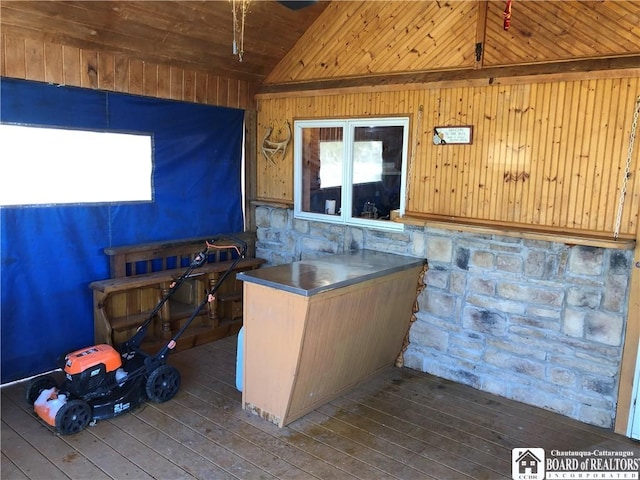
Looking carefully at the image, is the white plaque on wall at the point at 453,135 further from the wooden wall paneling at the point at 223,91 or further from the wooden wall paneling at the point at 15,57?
the wooden wall paneling at the point at 15,57

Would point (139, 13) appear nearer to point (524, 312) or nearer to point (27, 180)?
point (27, 180)

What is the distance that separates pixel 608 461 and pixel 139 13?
462 centimetres

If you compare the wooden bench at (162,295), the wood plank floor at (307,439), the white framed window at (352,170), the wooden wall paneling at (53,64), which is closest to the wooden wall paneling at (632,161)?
the wood plank floor at (307,439)

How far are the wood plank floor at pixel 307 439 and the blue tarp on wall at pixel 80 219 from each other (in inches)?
19.7

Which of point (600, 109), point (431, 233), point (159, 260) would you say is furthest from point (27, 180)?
point (600, 109)

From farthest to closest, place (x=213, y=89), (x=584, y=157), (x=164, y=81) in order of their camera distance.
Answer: (x=213, y=89)
(x=164, y=81)
(x=584, y=157)

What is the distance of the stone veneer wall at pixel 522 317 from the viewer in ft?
12.0

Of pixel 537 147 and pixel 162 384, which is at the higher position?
pixel 537 147

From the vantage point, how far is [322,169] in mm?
5301

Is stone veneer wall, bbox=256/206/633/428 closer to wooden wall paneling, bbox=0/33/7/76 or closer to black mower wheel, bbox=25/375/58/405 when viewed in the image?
black mower wheel, bbox=25/375/58/405

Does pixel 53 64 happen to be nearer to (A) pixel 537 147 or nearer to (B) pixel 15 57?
(B) pixel 15 57

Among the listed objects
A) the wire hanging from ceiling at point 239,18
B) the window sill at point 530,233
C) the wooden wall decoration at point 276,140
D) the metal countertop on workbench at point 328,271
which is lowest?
the metal countertop on workbench at point 328,271

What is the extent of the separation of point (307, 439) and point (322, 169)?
279 centimetres

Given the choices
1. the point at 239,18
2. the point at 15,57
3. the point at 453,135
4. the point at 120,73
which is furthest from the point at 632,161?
the point at 15,57
